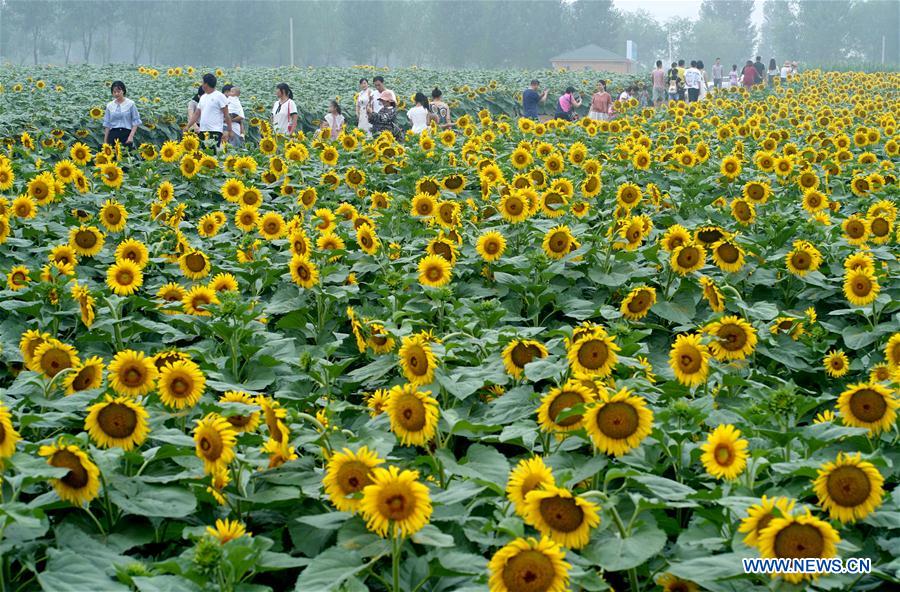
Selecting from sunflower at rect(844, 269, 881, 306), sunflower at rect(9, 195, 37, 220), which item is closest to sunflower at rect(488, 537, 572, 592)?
sunflower at rect(844, 269, 881, 306)

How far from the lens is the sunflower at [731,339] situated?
4289 millimetres

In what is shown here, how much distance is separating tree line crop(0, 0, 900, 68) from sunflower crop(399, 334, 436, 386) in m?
87.7

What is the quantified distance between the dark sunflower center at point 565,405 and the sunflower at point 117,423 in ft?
3.95

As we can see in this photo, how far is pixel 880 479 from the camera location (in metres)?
2.79

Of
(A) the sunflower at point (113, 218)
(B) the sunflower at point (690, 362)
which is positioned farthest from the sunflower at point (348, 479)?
(A) the sunflower at point (113, 218)

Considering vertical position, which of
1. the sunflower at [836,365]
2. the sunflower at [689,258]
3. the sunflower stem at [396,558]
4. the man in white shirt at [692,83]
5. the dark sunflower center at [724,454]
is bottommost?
the sunflower stem at [396,558]

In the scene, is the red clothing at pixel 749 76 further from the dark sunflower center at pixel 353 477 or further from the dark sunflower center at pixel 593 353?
the dark sunflower center at pixel 353 477

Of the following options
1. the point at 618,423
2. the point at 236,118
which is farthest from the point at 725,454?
the point at 236,118

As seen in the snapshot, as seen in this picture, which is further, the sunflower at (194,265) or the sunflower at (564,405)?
the sunflower at (194,265)

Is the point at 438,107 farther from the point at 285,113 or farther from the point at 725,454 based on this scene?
the point at 725,454

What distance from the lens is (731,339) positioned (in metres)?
4.33

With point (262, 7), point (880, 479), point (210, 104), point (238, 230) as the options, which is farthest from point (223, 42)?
point (880, 479)

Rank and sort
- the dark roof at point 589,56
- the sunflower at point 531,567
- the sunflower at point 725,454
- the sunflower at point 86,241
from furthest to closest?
the dark roof at point 589,56, the sunflower at point 86,241, the sunflower at point 725,454, the sunflower at point 531,567

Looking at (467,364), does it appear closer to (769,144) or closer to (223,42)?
(769,144)
